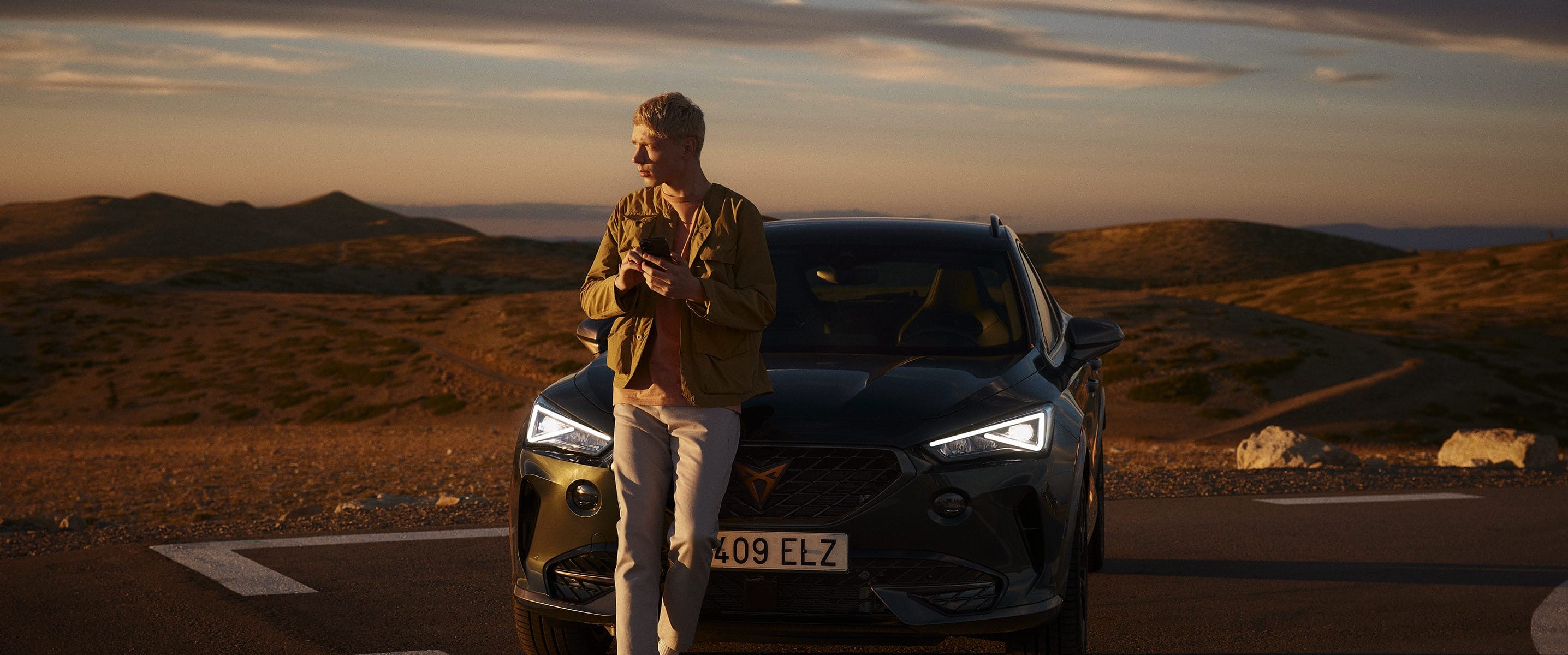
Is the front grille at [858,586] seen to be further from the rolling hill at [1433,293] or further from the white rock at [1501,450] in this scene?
the rolling hill at [1433,293]

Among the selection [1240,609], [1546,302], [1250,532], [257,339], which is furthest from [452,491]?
[1546,302]

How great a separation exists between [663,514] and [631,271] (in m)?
0.77

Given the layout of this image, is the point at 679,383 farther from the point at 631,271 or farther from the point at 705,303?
the point at 631,271

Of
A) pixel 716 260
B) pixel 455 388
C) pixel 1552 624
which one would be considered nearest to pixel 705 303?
pixel 716 260

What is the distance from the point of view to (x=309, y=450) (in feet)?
65.9

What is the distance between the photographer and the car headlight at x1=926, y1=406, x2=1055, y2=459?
4.31m

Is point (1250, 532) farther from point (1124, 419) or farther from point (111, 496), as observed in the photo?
point (1124, 419)

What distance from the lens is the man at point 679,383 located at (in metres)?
4.02

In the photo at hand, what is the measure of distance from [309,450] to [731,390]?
1740cm

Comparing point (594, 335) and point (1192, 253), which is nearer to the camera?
point (594, 335)

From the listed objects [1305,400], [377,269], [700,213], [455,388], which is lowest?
[377,269]

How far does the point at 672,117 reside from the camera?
385 centimetres

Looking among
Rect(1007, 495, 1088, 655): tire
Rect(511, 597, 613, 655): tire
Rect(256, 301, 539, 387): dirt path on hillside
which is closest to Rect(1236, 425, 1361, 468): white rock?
Rect(1007, 495, 1088, 655): tire

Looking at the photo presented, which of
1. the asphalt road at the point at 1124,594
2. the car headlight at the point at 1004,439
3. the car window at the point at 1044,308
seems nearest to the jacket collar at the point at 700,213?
the car headlight at the point at 1004,439
